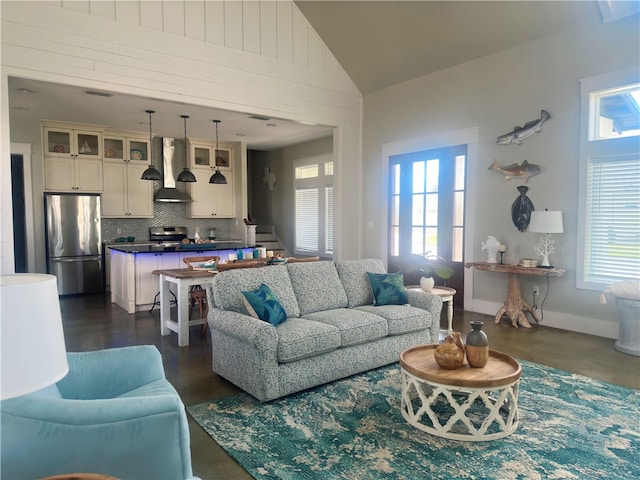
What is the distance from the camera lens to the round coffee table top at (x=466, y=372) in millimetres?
2498

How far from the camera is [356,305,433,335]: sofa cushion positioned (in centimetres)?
377

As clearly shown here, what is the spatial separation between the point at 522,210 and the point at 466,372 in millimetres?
3456

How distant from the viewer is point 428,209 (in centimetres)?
664

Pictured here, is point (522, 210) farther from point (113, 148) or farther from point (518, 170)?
point (113, 148)

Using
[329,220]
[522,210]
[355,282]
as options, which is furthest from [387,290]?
[329,220]

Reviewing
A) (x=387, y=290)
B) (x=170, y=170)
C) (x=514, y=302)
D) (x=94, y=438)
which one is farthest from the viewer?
(x=170, y=170)

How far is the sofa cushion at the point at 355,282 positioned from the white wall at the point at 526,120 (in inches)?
91.8

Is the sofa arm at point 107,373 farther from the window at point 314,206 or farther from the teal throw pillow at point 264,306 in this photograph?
the window at point 314,206

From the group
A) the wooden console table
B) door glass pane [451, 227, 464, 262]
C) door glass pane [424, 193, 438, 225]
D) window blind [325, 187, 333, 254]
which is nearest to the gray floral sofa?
the wooden console table

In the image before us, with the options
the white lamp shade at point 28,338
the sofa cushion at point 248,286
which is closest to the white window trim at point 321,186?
the sofa cushion at point 248,286

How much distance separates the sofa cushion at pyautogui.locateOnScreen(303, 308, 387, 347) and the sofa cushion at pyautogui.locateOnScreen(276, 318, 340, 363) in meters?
0.09

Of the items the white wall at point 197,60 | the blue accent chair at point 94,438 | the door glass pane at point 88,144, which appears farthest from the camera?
the door glass pane at point 88,144

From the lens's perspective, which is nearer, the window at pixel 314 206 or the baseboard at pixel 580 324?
the baseboard at pixel 580 324

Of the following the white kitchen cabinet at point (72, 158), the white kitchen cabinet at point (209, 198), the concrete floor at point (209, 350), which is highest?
the white kitchen cabinet at point (72, 158)
